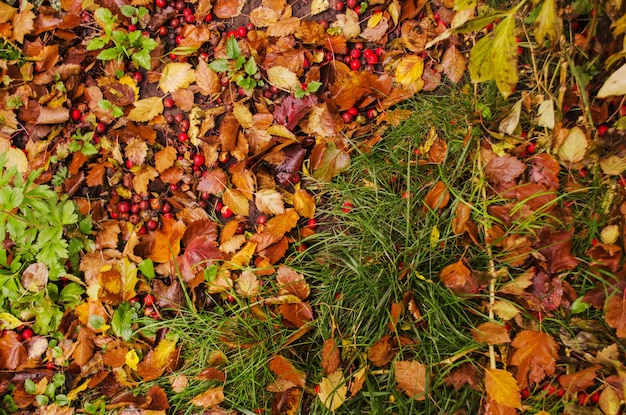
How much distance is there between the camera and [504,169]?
1.95m

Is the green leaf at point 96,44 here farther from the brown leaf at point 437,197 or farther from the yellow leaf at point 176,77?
the brown leaf at point 437,197

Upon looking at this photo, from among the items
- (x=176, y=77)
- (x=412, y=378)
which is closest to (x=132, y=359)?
(x=412, y=378)

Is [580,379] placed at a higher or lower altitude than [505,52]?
lower

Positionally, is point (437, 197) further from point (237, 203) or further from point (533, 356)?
point (237, 203)

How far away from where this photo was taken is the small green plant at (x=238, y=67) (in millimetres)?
2197

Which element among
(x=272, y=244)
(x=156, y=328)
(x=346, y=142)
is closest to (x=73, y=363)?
(x=156, y=328)

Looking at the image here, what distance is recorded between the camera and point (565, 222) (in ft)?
6.17

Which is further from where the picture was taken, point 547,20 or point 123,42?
point 123,42

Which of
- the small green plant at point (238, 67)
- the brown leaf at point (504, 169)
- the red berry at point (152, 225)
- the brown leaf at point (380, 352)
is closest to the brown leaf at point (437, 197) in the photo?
the brown leaf at point (504, 169)

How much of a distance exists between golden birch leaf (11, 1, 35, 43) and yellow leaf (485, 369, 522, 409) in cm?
252

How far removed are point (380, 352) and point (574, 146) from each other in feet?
3.60

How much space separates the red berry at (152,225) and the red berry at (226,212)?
0.30 meters

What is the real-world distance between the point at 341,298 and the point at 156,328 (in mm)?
806

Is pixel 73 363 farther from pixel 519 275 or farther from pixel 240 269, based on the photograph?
pixel 519 275
